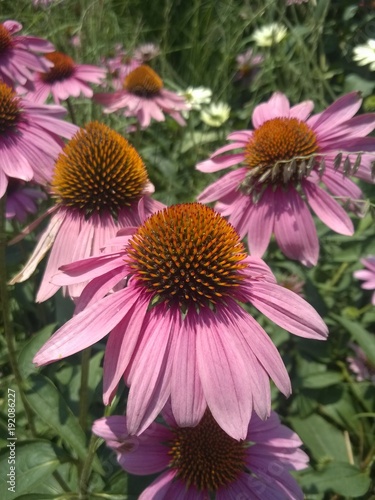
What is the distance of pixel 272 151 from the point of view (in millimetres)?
1222

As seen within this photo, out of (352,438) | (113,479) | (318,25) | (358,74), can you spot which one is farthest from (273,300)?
(358,74)

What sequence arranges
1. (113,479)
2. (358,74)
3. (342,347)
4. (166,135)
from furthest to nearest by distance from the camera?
(166,135)
(358,74)
(342,347)
(113,479)

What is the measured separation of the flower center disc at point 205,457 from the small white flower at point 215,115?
1.60m

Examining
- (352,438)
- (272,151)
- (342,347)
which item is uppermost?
(272,151)

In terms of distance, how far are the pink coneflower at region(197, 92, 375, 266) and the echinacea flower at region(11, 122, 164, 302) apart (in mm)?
283

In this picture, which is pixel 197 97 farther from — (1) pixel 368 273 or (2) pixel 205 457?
(2) pixel 205 457

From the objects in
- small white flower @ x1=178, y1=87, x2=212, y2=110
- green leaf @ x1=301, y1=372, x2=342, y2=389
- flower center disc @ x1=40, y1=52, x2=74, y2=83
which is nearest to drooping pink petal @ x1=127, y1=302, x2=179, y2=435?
green leaf @ x1=301, y1=372, x2=342, y2=389

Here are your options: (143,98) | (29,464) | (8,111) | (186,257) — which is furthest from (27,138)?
(143,98)

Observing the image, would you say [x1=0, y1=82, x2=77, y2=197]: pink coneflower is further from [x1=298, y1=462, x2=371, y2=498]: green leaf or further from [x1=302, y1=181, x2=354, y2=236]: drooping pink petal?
[x1=298, y1=462, x2=371, y2=498]: green leaf

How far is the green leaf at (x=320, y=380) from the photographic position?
4.58 ft

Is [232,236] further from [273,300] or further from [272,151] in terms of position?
[272,151]

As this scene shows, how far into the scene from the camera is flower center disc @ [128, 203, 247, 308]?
0.76m

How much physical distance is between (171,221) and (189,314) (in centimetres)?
15

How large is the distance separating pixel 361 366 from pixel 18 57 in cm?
143
